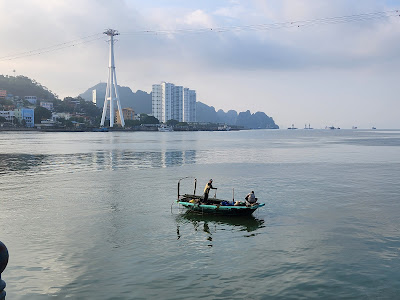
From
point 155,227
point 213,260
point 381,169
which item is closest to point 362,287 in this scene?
point 213,260

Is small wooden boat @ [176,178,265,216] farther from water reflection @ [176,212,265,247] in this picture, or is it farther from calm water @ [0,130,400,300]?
calm water @ [0,130,400,300]

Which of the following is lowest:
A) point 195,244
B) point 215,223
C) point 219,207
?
point 195,244

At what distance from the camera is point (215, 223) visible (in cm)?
2555

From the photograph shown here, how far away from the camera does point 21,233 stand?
23203 mm

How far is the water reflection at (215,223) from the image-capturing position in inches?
951

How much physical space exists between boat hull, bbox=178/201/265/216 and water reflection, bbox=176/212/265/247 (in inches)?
12.3

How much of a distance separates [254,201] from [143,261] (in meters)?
11.4

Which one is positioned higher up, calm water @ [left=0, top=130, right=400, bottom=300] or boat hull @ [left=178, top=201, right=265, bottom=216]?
boat hull @ [left=178, top=201, right=265, bottom=216]

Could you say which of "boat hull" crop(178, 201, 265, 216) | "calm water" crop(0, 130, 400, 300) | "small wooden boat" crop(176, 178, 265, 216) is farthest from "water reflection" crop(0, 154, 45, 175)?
"boat hull" crop(178, 201, 265, 216)

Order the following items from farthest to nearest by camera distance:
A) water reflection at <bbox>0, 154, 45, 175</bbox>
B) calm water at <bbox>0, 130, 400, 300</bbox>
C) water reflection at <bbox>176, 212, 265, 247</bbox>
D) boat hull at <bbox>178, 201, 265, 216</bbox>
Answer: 1. water reflection at <bbox>0, 154, 45, 175</bbox>
2. boat hull at <bbox>178, 201, 265, 216</bbox>
3. water reflection at <bbox>176, 212, 265, 247</bbox>
4. calm water at <bbox>0, 130, 400, 300</bbox>

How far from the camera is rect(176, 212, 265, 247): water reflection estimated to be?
79.3ft

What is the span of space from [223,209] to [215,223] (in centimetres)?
150

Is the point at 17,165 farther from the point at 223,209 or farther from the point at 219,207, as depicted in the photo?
the point at 223,209

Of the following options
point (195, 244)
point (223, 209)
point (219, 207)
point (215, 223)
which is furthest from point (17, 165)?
point (195, 244)
